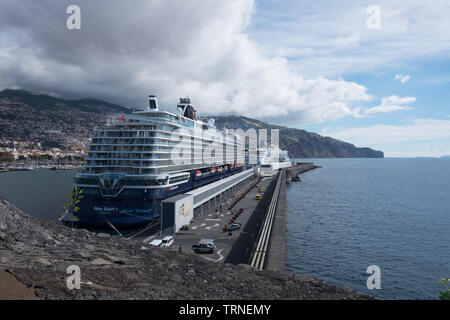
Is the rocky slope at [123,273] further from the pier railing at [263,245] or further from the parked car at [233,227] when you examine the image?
the parked car at [233,227]

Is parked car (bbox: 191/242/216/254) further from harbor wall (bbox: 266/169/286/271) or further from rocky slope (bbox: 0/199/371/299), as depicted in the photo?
rocky slope (bbox: 0/199/371/299)

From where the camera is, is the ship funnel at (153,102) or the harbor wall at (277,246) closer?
the harbor wall at (277,246)

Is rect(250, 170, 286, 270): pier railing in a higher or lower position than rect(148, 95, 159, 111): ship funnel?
lower

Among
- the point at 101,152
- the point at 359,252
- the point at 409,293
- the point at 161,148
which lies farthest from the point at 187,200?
the point at 409,293

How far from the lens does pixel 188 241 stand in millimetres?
26922

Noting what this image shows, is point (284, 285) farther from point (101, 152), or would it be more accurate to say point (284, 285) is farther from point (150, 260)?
point (101, 152)

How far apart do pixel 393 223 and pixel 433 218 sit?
10089 mm

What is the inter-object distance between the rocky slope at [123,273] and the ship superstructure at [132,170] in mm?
15088

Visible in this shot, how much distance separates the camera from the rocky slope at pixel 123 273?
978 centimetres

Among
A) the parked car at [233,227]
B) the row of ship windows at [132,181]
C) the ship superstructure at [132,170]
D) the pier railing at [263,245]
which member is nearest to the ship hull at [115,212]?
the ship superstructure at [132,170]

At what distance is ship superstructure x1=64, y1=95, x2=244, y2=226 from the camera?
32844 millimetres

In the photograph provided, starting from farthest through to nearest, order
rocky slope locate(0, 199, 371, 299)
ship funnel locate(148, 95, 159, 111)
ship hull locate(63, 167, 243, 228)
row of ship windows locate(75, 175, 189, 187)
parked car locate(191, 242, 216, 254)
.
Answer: ship funnel locate(148, 95, 159, 111), row of ship windows locate(75, 175, 189, 187), ship hull locate(63, 167, 243, 228), parked car locate(191, 242, 216, 254), rocky slope locate(0, 199, 371, 299)

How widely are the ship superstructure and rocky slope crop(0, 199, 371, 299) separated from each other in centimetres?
1509

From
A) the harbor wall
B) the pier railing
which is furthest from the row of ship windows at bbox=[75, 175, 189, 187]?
the harbor wall
